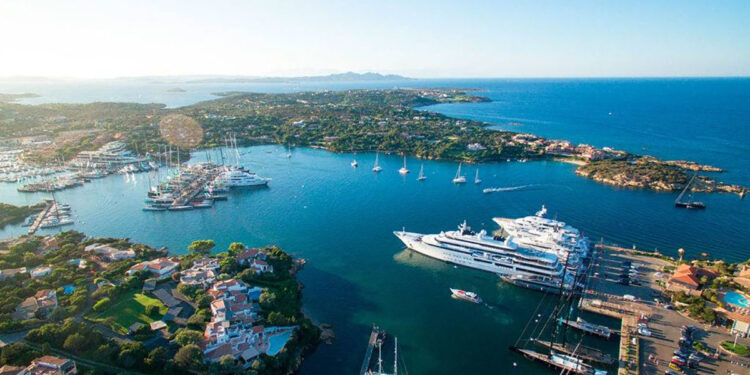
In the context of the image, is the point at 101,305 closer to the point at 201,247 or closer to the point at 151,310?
the point at 151,310

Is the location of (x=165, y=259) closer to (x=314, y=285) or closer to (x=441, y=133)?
(x=314, y=285)

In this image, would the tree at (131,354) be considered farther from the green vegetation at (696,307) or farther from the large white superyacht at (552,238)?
the green vegetation at (696,307)

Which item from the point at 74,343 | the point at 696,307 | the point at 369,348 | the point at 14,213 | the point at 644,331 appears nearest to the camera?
the point at 74,343

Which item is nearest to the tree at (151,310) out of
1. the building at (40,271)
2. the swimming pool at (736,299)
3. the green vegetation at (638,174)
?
the building at (40,271)

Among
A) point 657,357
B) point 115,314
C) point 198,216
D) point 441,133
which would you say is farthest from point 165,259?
point 441,133

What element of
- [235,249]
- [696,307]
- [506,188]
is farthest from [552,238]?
[235,249]

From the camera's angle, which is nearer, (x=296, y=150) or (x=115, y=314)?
(x=115, y=314)

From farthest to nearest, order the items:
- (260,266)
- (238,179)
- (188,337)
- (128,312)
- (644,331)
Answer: (238,179) < (260,266) < (128,312) < (644,331) < (188,337)
